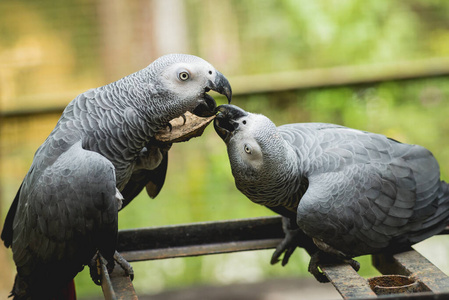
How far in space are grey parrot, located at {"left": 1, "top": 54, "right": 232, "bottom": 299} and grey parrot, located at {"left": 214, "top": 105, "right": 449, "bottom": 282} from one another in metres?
0.21

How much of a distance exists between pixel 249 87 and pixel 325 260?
1.84 metres

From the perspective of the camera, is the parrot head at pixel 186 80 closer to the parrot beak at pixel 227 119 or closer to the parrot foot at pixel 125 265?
the parrot beak at pixel 227 119

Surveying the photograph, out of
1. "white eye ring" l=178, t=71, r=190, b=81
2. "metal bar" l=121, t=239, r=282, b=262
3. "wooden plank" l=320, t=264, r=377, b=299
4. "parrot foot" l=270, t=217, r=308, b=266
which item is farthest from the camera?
"parrot foot" l=270, t=217, r=308, b=266

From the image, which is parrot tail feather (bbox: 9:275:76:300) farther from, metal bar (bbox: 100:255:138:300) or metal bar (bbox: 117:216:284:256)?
metal bar (bbox: 117:216:284:256)

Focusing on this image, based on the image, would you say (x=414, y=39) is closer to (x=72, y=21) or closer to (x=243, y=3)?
(x=243, y=3)

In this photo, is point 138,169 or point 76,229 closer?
point 76,229

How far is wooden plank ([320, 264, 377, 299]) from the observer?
1667 millimetres

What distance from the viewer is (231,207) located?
150 inches

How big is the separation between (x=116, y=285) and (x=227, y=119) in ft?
2.41

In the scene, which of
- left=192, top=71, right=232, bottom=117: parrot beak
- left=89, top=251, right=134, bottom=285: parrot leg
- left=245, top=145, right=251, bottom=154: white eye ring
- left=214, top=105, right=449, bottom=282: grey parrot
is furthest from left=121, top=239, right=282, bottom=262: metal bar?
left=192, top=71, right=232, bottom=117: parrot beak

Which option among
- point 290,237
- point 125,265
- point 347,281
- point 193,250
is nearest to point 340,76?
point 290,237

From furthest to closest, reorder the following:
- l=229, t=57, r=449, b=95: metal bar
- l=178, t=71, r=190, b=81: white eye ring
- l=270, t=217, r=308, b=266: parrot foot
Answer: l=229, t=57, r=449, b=95: metal bar → l=270, t=217, r=308, b=266: parrot foot → l=178, t=71, r=190, b=81: white eye ring

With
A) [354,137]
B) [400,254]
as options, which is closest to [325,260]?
[400,254]

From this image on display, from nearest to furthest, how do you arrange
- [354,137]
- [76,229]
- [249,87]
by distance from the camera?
[76,229]
[354,137]
[249,87]
